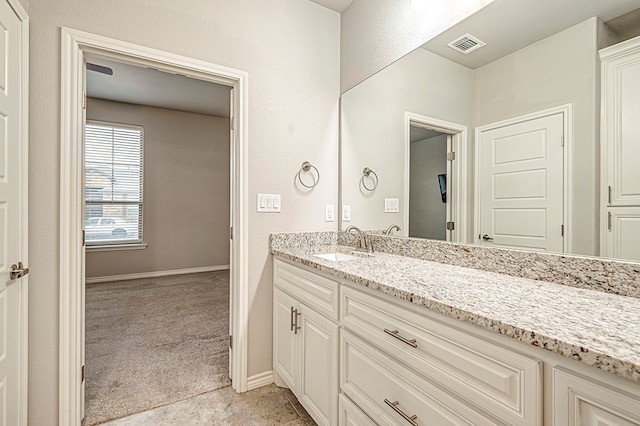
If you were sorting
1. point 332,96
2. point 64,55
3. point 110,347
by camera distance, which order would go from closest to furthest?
point 64,55, point 332,96, point 110,347

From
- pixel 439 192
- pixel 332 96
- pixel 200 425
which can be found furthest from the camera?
pixel 332 96

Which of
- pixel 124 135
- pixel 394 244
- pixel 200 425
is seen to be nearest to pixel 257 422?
pixel 200 425

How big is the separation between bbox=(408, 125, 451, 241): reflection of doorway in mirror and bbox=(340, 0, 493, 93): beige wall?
1.66 ft

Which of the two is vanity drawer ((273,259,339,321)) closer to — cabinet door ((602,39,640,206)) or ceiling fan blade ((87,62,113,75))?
cabinet door ((602,39,640,206))

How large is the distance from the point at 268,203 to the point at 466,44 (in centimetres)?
143

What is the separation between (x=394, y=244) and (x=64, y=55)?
204 centimetres

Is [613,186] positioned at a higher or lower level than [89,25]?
lower

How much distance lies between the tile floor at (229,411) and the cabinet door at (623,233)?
156 cm

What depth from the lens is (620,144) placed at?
1004 millimetres

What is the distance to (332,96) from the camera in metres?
2.30

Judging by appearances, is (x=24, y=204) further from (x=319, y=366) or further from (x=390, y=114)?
(x=390, y=114)

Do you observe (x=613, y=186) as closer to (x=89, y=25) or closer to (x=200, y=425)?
(x=200, y=425)

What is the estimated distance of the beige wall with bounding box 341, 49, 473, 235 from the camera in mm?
1610

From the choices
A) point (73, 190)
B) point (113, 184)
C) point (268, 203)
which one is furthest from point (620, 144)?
point (113, 184)
